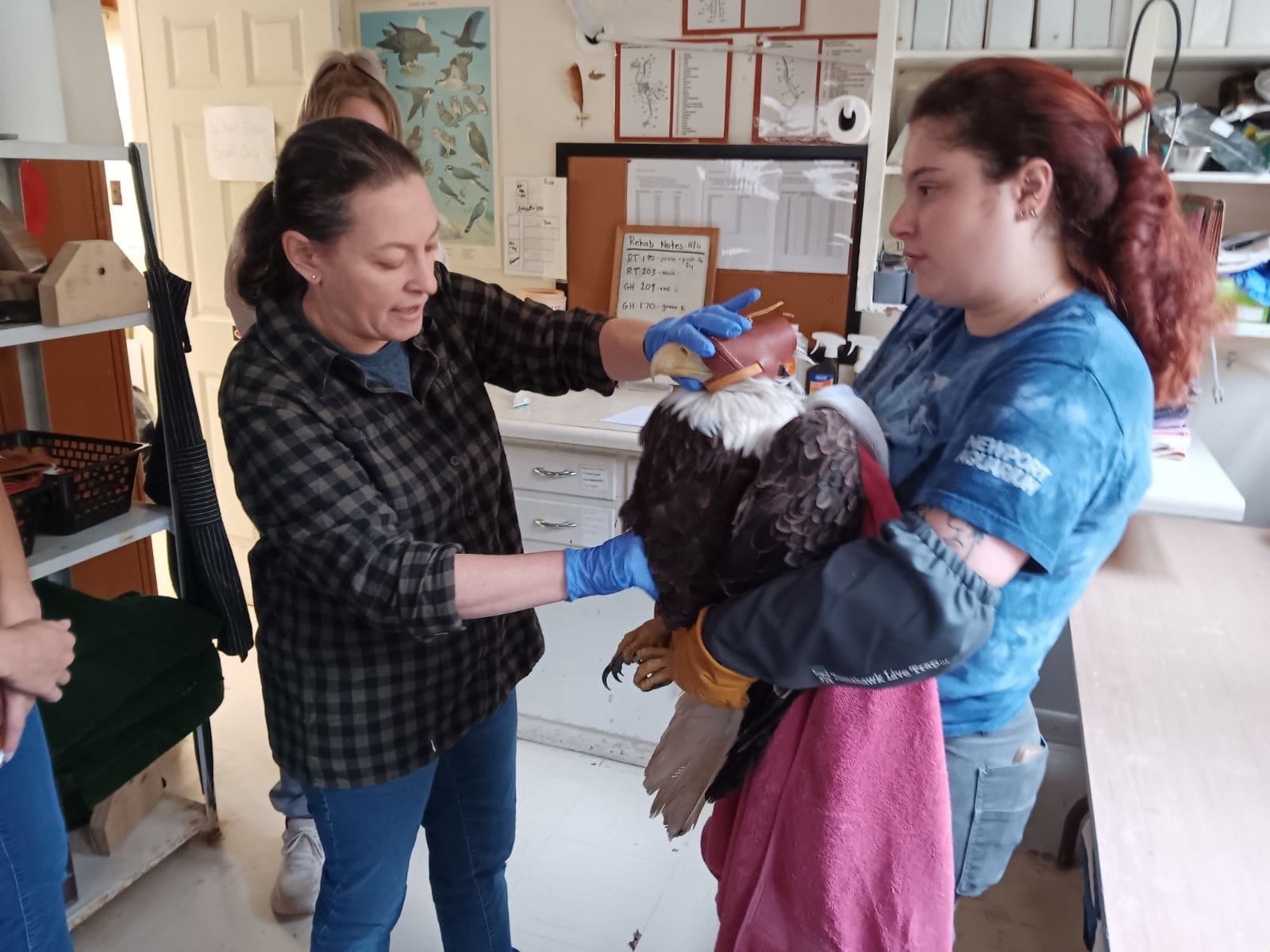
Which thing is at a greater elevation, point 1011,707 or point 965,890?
point 1011,707

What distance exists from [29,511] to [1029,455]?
162cm

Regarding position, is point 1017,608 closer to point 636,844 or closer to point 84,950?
point 636,844

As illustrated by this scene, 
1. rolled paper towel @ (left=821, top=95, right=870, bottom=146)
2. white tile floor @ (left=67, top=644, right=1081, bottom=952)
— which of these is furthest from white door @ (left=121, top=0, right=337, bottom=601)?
rolled paper towel @ (left=821, top=95, right=870, bottom=146)

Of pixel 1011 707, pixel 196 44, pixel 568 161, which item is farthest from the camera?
pixel 196 44

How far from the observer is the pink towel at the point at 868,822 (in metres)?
0.86

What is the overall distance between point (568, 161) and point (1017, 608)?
204cm

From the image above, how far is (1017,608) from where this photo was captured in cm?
87

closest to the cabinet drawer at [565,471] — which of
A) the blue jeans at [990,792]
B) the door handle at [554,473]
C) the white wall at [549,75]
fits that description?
the door handle at [554,473]

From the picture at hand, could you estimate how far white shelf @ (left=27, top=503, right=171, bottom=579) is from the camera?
1.56 metres

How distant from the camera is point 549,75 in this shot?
2.52 metres

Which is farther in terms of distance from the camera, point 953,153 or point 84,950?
point 84,950

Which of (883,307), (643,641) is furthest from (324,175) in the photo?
(883,307)

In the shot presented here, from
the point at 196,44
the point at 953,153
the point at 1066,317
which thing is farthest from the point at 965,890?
the point at 196,44

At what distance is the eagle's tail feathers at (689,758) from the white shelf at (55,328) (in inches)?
48.4
